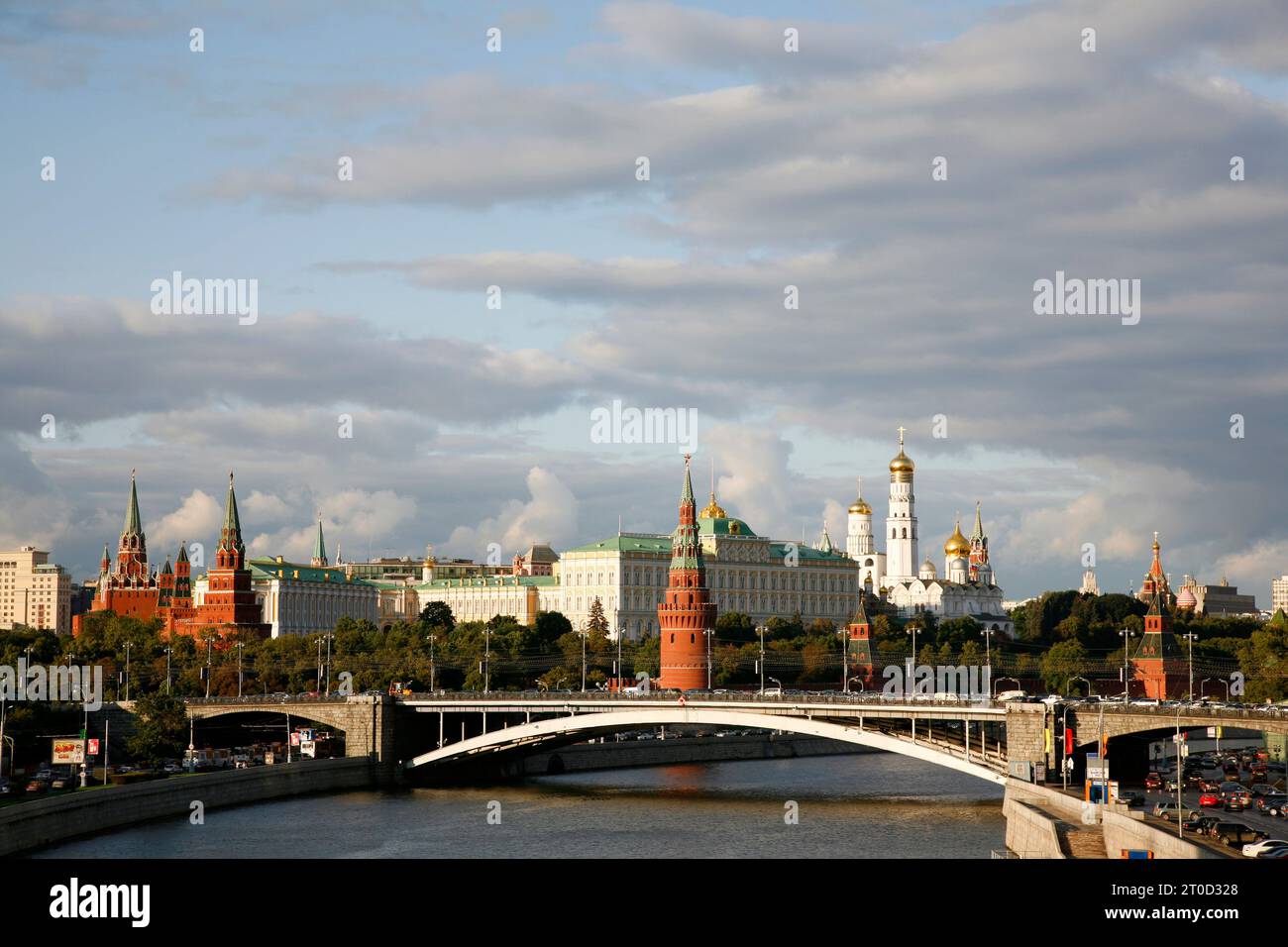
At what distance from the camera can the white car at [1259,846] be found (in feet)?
142

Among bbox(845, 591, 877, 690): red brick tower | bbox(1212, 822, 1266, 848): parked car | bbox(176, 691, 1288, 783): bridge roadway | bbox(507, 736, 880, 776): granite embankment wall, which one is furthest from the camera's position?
bbox(845, 591, 877, 690): red brick tower

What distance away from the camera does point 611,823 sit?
218 feet

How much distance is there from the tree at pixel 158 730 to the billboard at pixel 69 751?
32.8 ft

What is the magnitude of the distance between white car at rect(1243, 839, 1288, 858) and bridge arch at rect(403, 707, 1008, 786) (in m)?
22.9

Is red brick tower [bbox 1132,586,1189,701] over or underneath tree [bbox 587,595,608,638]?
underneath

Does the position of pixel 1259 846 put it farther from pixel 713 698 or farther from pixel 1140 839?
pixel 713 698

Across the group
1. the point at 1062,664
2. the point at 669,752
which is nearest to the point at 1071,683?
the point at 1062,664

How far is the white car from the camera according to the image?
142ft

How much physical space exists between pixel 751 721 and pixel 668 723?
18.3 feet

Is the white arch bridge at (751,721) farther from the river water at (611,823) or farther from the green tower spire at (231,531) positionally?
the green tower spire at (231,531)

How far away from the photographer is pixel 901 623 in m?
173

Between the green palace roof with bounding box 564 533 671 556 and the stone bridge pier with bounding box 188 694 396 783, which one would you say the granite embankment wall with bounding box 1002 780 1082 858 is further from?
the green palace roof with bounding box 564 533 671 556

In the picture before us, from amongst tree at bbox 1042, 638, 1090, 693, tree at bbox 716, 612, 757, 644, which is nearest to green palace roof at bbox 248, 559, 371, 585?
tree at bbox 716, 612, 757, 644

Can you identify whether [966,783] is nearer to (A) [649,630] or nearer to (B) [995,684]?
(B) [995,684]
